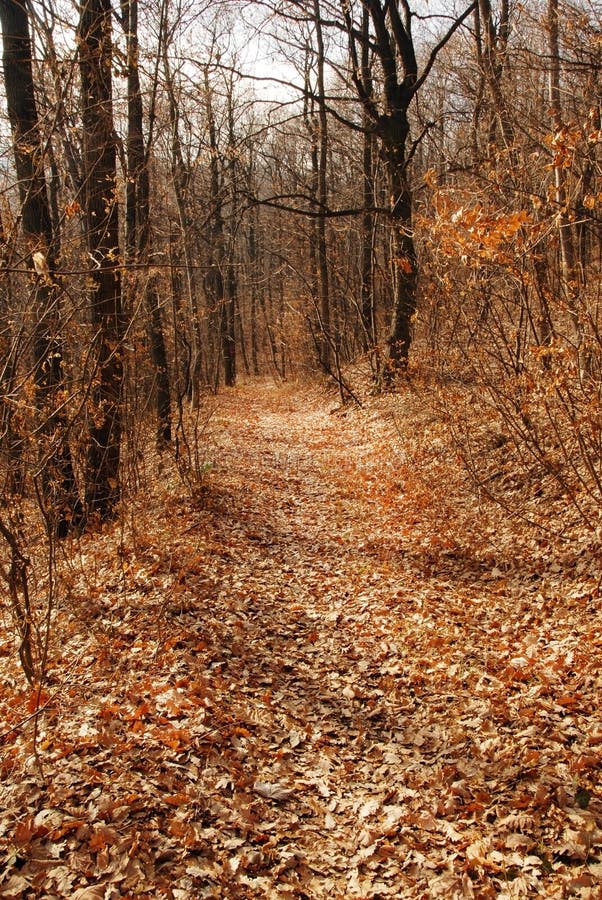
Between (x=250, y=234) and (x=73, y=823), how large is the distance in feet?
116

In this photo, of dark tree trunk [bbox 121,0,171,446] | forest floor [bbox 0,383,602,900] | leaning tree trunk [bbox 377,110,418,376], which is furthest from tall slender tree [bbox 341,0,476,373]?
forest floor [bbox 0,383,602,900]

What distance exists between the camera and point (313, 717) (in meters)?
4.82

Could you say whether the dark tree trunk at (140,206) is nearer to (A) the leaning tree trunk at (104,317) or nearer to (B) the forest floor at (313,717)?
(A) the leaning tree trunk at (104,317)

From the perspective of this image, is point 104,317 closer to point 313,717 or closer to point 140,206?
point 140,206

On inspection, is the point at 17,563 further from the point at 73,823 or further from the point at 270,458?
the point at 270,458

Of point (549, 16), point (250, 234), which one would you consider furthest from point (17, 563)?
point (250, 234)

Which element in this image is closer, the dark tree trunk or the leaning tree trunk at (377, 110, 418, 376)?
the dark tree trunk

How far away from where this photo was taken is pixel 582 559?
19.9ft

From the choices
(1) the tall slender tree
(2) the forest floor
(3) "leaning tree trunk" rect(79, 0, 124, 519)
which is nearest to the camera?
(2) the forest floor

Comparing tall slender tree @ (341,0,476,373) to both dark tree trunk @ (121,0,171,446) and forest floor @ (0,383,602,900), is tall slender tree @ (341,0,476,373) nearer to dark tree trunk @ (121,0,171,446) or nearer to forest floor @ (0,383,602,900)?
dark tree trunk @ (121,0,171,446)

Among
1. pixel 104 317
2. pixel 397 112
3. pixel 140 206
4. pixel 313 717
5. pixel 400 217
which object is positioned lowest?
pixel 313 717

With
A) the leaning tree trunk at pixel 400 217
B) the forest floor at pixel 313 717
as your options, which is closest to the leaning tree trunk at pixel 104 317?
the forest floor at pixel 313 717

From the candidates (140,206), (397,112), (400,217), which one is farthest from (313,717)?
(397,112)

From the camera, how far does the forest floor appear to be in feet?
11.1
